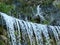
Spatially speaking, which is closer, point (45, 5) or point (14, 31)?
point (14, 31)

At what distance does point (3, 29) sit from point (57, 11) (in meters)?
2.94

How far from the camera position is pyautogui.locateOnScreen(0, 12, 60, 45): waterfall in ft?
25.7

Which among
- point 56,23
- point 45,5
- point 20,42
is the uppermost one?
point 45,5

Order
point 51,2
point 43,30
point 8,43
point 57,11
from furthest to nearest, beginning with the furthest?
point 51,2 < point 57,11 < point 43,30 < point 8,43

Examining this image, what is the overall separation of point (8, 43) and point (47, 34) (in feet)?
5.06

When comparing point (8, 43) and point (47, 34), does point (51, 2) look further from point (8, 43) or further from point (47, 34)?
point (8, 43)

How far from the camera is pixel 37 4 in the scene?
10.6 m

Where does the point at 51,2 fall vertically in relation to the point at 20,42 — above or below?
above

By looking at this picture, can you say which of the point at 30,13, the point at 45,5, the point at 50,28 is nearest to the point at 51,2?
the point at 45,5

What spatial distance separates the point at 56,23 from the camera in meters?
9.05

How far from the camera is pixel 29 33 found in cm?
816

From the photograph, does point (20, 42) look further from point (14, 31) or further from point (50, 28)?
point (50, 28)

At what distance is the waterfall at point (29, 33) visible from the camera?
308 inches

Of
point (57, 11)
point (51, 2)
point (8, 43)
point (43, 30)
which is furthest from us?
point (51, 2)
